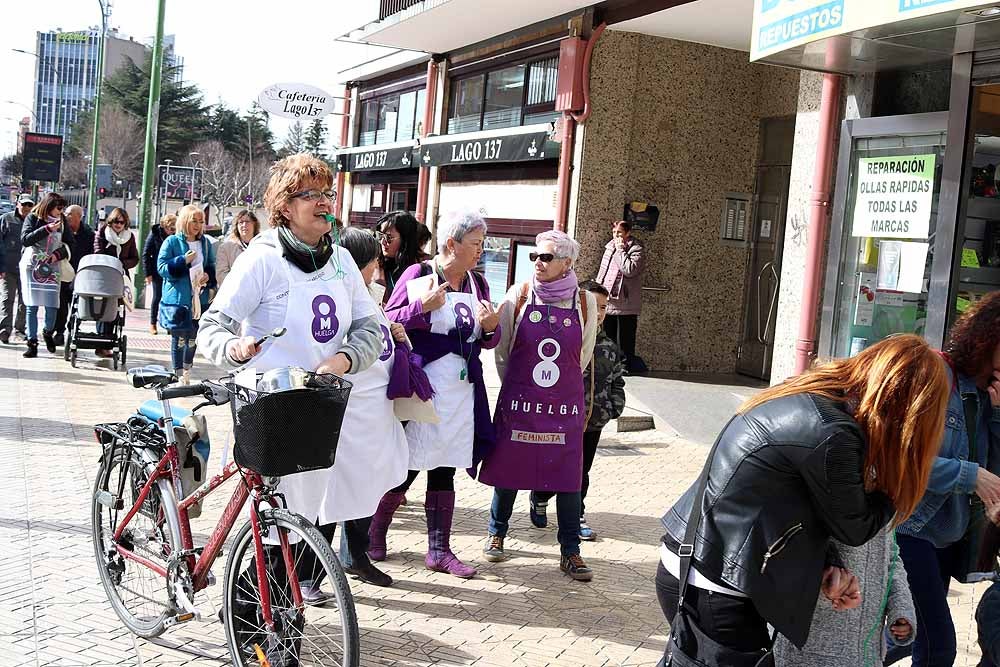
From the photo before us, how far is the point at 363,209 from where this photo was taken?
828 inches

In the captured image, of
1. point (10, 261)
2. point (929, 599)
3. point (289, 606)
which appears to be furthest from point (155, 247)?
point (929, 599)

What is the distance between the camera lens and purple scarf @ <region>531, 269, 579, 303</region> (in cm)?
557

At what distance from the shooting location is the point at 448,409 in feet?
17.7

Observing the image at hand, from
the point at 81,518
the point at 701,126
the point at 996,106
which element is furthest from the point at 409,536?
the point at 701,126

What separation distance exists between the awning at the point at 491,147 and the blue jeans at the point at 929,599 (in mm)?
9919

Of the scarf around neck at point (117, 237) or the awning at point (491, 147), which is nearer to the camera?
the scarf around neck at point (117, 237)

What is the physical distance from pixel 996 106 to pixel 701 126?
5657mm

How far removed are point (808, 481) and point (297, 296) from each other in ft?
6.94

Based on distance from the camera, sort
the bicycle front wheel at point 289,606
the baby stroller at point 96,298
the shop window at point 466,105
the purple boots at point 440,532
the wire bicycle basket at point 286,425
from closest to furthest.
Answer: the wire bicycle basket at point 286,425, the bicycle front wheel at point 289,606, the purple boots at point 440,532, the baby stroller at point 96,298, the shop window at point 466,105

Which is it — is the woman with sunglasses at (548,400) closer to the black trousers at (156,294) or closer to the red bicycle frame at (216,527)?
the red bicycle frame at (216,527)

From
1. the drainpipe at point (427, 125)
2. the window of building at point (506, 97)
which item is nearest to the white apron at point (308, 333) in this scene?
the window of building at point (506, 97)

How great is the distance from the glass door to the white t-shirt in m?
5.26

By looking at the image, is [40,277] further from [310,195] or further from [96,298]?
[310,195]

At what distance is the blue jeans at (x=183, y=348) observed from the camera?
35.6 feet
